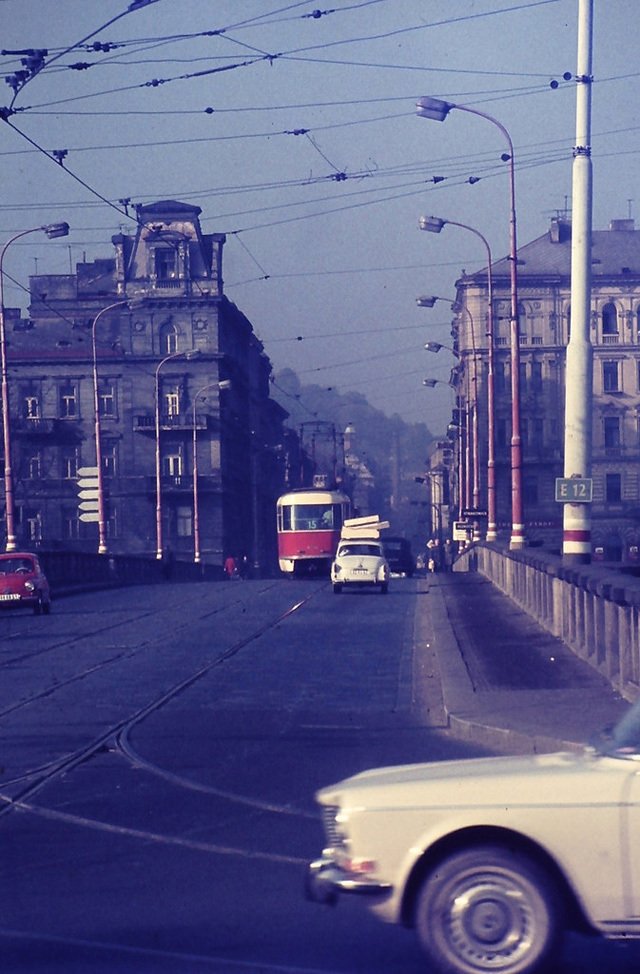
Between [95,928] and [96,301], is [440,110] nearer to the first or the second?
[95,928]

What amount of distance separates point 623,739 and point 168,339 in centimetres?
8741

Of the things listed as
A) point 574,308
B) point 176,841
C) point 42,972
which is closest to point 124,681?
point 574,308

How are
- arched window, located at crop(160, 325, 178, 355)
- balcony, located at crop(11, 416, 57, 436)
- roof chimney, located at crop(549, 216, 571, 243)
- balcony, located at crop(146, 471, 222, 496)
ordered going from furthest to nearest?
roof chimney, located at crop(549, 216, 571, 243)
arched window, located at crop(160, 325, 178, 355)
balcony, located at crop(146, 471, 222, 496)
balcony, located at crop(11, 416, 57, 436)

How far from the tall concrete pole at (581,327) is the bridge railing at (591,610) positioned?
2.42 ft

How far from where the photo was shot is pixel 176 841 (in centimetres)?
927

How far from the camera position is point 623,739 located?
6.29 metres

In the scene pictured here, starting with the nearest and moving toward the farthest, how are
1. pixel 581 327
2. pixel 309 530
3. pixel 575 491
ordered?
pixel 575 491 < pixel 581 327 < pixel 309 530

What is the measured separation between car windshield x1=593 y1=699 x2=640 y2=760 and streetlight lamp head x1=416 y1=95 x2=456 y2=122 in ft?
78.6

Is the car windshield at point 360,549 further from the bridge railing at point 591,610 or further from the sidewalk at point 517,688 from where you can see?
the sidewalk at point 517,688

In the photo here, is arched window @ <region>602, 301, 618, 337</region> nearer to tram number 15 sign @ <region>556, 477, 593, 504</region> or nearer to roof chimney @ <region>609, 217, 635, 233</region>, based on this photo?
roof chimney @ <region>609, 217, 635, 233</region>

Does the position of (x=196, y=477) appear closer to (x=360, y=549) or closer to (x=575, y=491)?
(x=360, y=549)

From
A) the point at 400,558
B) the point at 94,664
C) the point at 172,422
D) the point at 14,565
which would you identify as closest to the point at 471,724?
the point at 94,664

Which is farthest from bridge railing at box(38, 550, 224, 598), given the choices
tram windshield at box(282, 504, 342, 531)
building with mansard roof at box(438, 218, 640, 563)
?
building with mansard roof at box(438, 218, 640, 563)

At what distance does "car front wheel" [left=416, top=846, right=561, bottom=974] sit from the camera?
5883 millimetres
